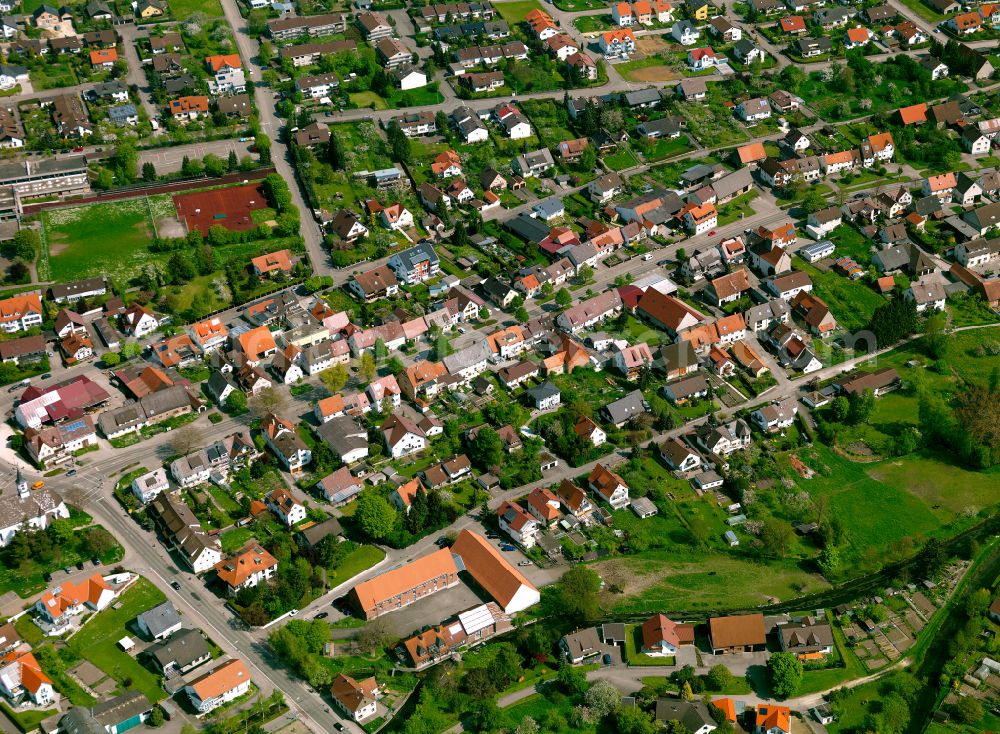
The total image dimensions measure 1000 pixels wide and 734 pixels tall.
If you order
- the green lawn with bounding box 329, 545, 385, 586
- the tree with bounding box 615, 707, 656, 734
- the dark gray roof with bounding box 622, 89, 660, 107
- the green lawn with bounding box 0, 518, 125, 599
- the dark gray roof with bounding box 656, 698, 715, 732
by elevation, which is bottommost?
the dark gray roof with bounding box 656, 698, 715, 732

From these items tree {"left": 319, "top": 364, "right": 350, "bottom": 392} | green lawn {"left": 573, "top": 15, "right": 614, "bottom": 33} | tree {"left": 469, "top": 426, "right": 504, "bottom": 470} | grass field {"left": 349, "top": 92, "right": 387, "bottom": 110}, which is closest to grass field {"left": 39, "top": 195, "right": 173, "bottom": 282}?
tree {"left": 319, "top": 364, "right": 350, "bottom": 392}

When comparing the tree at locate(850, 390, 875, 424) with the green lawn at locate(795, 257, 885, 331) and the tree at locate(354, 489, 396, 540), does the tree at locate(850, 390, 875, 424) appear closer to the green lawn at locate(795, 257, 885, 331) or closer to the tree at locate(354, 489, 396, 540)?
the green lawn at locate(795, 257, 885, 331)

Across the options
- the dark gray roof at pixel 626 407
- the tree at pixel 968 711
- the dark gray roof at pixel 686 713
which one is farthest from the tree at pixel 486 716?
the dark gray roof at pixel 626 407

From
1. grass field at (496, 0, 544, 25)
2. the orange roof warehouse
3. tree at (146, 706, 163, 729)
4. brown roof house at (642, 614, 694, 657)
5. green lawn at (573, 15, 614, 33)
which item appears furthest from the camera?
grass field at (496, 0, 544, 25)

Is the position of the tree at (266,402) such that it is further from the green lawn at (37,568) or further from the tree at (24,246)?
the tree at (24,246)

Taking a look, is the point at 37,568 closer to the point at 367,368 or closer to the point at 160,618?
the point at 160,618

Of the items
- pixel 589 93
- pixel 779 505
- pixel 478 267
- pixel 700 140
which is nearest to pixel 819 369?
pixel 779 505
